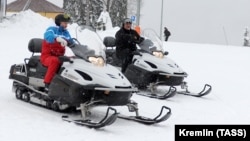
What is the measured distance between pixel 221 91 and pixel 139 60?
2.83m

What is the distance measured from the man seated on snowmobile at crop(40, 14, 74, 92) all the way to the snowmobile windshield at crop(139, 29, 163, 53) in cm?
350

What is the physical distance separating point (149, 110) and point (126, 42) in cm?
231

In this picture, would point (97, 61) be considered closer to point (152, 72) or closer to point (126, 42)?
point (152, 72)

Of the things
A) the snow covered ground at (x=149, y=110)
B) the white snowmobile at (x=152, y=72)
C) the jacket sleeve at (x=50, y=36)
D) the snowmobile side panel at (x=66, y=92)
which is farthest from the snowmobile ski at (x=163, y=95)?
the jacket sleeve at (x=50, y=36)

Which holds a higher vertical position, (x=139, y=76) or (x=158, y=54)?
(x=158, y=54)

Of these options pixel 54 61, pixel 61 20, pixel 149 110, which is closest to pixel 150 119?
pixel 149 110

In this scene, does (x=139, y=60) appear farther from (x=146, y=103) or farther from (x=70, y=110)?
(x=70, y=110)

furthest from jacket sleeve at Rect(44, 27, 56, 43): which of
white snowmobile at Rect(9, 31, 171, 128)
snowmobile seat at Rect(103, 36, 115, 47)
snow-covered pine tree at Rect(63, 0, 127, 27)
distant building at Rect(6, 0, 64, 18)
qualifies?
distant building at Rect(6, 0, 64, 18)

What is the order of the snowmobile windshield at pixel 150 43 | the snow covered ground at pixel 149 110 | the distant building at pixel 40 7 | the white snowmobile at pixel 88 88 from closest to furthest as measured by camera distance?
the snow covered ground at pixel 149 110, the white snowmobile at pixel 88 88, the snowmobile windshield at pixel 150 43, the distant building at pixel 40 7

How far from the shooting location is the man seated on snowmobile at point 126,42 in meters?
11.0

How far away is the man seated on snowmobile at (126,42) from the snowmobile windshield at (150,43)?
0.29 meters

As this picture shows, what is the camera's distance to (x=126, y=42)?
435 inches

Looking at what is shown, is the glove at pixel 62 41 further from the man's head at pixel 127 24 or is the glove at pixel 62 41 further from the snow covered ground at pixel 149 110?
the man's head at pixel 127 24

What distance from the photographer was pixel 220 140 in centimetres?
587
